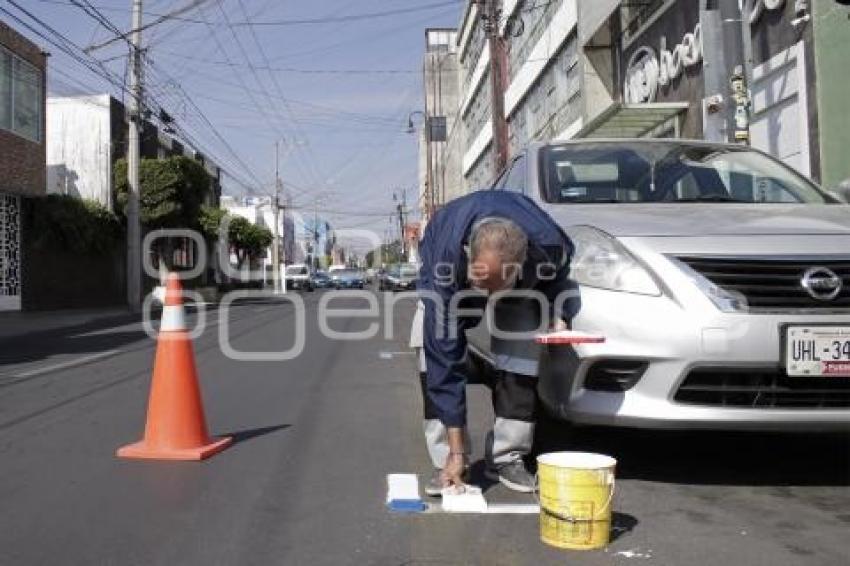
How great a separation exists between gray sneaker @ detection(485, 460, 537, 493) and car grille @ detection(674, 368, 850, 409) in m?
0.77

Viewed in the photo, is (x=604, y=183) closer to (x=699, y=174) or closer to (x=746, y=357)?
(x=699, y=174)

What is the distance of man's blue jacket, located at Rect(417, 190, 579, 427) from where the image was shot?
162 inches

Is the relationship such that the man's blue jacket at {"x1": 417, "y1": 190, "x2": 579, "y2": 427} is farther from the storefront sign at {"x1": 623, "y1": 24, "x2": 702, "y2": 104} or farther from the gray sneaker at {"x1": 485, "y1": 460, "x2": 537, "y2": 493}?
the storefront sign at {"x1": 623, "y1": 24, "x2": 702, "y2": 104}

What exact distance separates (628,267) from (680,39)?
14236 millimetres

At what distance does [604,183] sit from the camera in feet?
18.6

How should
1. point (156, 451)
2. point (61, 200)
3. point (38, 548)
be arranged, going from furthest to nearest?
point (61, 200) → point (156, 451) → point (38, 548)

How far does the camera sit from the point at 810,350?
4.00 m

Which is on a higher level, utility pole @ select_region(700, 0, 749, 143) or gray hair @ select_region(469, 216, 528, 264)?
utility pole @ select_region(700, 0, 749, 143)

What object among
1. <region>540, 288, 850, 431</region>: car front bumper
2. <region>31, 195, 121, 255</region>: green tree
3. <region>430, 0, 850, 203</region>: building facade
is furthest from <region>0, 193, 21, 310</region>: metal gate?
<region>540, 288, 850, 431</region>: car front bumper

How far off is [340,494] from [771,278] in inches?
84.4

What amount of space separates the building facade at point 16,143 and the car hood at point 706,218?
73.5ft

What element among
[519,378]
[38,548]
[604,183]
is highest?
[604,183]

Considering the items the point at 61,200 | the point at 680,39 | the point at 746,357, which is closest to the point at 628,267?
the point at 746,357

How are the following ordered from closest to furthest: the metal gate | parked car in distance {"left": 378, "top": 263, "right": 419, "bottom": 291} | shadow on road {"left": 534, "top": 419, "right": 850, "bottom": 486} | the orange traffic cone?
shadow on road {"left": 534, "top": 419, "right": 850, "bottom": 486}
the orange traffic cone
the metal gate
parked car in distance {"left": 378, "top": 263, "right": 419, "bottom": 291}
